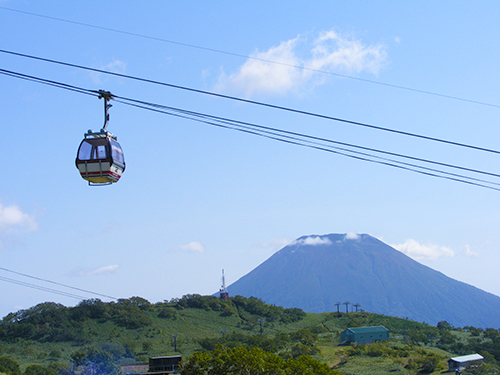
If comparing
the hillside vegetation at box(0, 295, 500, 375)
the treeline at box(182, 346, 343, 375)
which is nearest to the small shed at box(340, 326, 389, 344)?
the hillside vegetation at box(0, 295, 500, 375)

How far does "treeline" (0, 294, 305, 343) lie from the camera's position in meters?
92.6

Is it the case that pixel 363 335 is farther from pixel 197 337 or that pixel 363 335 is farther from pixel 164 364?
pixel 164 364

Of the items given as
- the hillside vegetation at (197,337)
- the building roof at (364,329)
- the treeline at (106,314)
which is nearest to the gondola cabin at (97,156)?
the hillside vegetation at (197,337)

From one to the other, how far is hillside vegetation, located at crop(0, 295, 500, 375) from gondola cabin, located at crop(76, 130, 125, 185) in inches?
1612

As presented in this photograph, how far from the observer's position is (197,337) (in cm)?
9619

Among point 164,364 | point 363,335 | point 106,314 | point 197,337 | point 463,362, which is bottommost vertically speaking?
point 463,362

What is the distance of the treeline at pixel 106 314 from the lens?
304ft

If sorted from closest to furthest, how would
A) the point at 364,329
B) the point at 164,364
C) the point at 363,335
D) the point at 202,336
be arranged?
1. the point at 164,364
2. the point at 363,335
3. the point at 202,336
4. the point at 364,329

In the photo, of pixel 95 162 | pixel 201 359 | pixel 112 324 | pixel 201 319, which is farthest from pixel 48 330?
pixel 95 162

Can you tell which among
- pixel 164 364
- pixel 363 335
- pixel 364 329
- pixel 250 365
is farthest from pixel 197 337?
pixel 250 365

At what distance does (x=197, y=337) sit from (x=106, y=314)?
847 inches

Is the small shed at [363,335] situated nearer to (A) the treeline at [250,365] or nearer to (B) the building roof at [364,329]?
(B) the building roof at [364,329]

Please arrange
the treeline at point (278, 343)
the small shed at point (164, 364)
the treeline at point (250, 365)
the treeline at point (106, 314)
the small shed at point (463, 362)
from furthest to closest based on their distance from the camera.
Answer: the treeline at point (106, 314)
the treeline at point (278, 343)
the small shed at point (463, 362)
the small shed at point (164, 364)
the treeline at point (250, 365)

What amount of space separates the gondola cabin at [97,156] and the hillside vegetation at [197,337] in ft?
134
